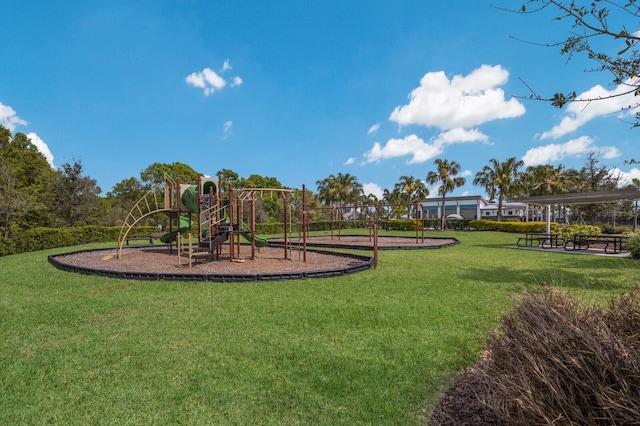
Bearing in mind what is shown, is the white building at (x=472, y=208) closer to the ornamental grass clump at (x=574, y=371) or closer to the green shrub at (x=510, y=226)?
the green shrub at (x=510, y=226)

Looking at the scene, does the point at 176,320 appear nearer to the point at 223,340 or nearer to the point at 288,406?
the point at 223,340

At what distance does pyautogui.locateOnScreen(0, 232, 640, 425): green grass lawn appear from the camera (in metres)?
2.82

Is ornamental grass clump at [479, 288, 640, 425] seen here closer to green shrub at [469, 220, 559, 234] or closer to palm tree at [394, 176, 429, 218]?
green shrub at [469, 220, 559, 234]

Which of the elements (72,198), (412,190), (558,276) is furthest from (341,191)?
(558,276)

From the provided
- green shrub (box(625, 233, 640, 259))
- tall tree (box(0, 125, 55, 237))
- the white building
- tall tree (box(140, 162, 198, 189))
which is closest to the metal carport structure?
green shrub (box(625, 233, 640, 259))

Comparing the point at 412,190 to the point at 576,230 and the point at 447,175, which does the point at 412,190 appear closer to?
the point at 447,175

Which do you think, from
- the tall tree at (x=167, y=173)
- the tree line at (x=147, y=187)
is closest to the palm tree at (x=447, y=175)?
the tree line at (x=147, y=187)

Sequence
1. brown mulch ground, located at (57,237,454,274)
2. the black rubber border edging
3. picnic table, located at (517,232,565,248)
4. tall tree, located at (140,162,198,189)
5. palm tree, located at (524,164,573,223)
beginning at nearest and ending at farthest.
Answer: the black rubber border edging → brown mulch ground, located at (57,237,454,274) → picnic table, located at (517,232,565,248) → palm tree, located at (524,164,573,223) → tall tree, located at (140,162,198,189)

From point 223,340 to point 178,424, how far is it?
1691mm

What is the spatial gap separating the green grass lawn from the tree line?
9756 mm

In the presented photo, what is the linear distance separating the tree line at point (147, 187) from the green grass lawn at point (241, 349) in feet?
32.0

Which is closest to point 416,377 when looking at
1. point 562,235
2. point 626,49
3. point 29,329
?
point 626,49

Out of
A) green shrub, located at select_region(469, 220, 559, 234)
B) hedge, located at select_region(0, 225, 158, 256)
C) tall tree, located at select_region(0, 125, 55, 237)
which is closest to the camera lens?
hedge, located at select_region(0, 225, 158, 256)

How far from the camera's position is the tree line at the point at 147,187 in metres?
24.0
